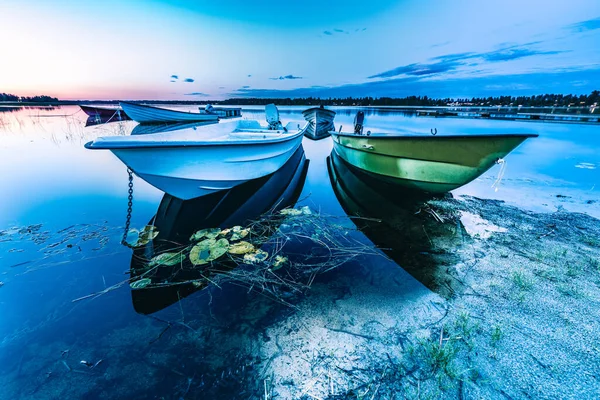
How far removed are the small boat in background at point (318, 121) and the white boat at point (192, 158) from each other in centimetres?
2103

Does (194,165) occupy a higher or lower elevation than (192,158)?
lower

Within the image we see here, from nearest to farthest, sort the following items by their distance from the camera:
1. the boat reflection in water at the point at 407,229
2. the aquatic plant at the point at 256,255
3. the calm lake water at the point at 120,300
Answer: the calm lake water at the point at 120,300 → the aquatic plant at the point at 256,255 → the boat reflection in water at the point at 407,229

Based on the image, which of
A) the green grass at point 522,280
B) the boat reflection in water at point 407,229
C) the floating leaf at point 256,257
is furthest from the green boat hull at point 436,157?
the floating leaf at point 256,257

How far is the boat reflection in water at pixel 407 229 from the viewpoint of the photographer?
4512 millimetres

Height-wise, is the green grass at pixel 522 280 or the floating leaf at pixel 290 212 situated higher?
the green grass at pixel 522 280

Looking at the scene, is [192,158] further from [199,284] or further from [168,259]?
[199,284]

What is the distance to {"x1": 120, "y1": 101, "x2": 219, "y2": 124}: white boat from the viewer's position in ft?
65.0

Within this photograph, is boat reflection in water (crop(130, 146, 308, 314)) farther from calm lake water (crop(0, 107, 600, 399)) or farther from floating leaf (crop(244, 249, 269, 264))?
floating leaf (crop(244, 249, 269, 264))

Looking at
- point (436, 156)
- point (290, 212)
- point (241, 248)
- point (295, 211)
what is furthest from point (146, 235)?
point (436, 156)

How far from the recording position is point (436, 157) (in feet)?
20.5

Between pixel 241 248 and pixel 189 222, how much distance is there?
2.32 metres

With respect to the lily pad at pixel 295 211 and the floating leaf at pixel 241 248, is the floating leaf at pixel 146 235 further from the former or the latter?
the lily pad at pixel 295 211

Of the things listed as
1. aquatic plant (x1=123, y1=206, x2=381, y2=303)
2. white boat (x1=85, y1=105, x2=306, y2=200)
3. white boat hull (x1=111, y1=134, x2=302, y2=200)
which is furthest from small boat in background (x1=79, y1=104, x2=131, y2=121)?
aquatic plant (x1=123, y1=206, x2=381, y2=303)

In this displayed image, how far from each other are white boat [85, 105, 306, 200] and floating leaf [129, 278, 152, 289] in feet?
8.54
